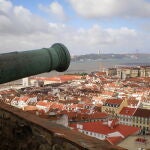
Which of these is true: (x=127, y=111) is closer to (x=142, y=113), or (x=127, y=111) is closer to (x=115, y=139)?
(x=142, y=113)

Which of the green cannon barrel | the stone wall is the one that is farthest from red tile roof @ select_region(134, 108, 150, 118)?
the stone wall

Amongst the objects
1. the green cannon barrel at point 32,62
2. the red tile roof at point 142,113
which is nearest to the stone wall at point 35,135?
the green cannon barrel at point 32,62

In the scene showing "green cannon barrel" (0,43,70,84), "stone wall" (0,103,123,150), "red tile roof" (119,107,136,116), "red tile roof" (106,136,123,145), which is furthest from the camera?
Result: "red tile roof" (119,107,136,116)

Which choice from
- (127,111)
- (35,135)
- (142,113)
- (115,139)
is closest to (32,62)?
(35,135)

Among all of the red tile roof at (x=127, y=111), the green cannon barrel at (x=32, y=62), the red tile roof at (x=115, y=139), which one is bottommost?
the red tile roof at (x=127, y=111)

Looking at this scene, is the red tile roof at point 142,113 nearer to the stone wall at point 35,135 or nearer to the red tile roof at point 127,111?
the red tile roof at point 127,111

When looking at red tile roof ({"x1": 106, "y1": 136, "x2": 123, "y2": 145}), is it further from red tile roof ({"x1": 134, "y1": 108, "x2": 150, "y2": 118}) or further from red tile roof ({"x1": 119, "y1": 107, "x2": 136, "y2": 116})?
red tile roof ({"x1": 119, "y1": 107, "x2": 136, "y2": 116})
